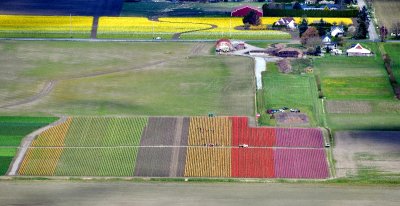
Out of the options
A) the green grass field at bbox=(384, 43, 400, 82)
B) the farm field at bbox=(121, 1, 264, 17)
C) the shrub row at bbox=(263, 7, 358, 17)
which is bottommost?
the green grass field at bbox=(384, 43, 400, 82)

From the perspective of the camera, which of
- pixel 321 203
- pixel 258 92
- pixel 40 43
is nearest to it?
pixel 321 203

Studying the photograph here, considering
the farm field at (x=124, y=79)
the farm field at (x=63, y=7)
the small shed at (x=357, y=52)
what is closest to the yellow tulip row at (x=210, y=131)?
the farm field at (x=124, y=79)

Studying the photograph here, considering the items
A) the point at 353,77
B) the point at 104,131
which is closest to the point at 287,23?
the point at 353,77

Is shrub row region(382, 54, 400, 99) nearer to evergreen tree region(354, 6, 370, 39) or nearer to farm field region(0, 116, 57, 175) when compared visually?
evergreen tree region(354, 6, 370, 39)

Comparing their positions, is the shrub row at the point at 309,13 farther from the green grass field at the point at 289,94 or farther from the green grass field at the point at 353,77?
the green grass field at the point at 289,94

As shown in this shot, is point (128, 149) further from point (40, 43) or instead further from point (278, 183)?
point (40, 43)

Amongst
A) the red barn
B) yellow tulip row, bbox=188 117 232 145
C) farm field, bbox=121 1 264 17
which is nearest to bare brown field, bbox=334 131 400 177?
yellow tulip row, bbox=188 117 232 145

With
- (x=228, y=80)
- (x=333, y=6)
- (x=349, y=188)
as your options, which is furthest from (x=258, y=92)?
(x=333, y=6)
